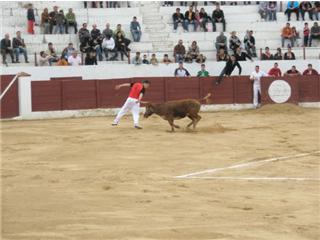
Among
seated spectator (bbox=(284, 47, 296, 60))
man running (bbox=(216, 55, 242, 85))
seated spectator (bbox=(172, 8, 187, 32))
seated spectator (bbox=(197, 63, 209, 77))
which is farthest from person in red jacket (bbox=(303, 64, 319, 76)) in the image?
seated spectator (bbox=(172, 8, 187, 32))

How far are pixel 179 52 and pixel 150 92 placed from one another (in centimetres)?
237

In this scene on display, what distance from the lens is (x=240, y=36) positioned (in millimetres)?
27500

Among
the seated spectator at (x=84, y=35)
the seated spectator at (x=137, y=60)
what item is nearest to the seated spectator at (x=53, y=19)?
the seated spectator at (x=84, y=35)

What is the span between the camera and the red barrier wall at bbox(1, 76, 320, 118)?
2209cm

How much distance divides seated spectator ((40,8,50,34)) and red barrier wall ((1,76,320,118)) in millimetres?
2724

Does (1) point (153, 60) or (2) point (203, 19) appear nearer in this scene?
(1) point (153, 60)

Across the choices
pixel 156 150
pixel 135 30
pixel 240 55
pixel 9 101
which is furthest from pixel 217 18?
pixel 156 150

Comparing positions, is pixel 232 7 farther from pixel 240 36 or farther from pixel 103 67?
pixel 103 67

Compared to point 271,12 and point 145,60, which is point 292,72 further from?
point 145,60

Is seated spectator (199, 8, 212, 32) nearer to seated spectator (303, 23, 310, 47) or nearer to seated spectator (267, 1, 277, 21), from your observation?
seated spectator (267, 1, 277, 21)

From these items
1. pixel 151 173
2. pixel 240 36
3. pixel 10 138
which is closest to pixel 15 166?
pixel 151 173

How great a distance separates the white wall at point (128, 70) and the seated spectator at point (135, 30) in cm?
189

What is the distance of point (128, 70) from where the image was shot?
81.0 ft

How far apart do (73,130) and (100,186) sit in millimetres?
8130
